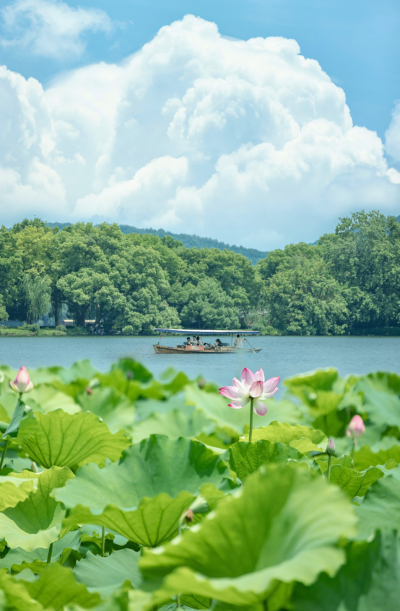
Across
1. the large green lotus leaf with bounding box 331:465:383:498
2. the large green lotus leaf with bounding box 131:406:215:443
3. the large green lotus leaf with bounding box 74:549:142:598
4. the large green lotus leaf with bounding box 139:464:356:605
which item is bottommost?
the large green lotus leaf with bounding box 74:549:142:598

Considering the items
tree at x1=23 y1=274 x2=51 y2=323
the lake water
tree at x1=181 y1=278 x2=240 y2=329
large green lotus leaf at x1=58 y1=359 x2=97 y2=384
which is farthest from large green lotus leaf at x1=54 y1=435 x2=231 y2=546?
tree at x1=181 y1=278 x2=240 y2=329

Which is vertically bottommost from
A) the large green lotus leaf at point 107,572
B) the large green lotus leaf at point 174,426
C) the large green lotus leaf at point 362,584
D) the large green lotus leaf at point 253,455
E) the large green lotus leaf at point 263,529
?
the large green lotus leaf at point 107,572

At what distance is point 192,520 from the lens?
557 mm

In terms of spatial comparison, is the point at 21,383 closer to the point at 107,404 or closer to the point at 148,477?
the point at 107,404

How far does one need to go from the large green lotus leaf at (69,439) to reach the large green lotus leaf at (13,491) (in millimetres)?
262

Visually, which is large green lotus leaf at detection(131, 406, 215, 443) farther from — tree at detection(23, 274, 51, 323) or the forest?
the forest

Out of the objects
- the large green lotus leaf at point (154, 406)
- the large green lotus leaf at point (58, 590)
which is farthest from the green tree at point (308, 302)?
the large green lotus leaf at point (58, 590)

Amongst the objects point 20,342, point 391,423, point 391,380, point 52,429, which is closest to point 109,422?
point 52,429

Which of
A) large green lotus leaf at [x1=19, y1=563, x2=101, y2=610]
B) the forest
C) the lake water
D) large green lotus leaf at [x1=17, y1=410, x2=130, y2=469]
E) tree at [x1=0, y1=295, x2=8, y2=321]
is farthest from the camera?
the forest

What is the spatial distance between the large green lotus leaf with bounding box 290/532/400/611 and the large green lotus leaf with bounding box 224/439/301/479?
0.43 m

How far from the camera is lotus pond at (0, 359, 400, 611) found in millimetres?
413

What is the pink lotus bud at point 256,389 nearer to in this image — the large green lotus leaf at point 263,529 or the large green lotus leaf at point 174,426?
the large green lotus leaf at point 174,426

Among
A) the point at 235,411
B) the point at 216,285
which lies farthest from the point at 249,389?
the point at 216,285

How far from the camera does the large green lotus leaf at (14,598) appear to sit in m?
0.46
